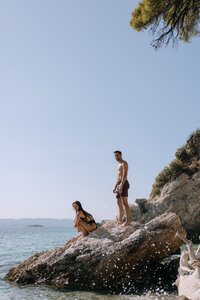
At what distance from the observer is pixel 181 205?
69.9 ft

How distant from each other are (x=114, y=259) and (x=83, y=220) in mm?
1871

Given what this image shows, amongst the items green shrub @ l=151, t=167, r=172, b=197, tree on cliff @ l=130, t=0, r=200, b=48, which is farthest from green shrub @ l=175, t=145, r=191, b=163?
tree on cliff @ l=130, t=0, r=200, b=48

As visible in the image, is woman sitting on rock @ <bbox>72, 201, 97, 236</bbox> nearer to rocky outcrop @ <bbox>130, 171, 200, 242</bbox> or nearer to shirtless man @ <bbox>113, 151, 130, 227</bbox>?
shirtless man @ <bbox>113, 151, 130, 227</bbox>

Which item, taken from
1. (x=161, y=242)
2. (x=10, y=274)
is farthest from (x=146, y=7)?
(x=10, y=274)

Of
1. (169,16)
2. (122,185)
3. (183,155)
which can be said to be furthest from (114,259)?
(183,155)

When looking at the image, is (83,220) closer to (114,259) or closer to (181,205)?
(114,259)

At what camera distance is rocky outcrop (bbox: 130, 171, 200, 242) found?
Answer: 68.8ft

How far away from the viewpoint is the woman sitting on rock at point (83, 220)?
9391 millimetres

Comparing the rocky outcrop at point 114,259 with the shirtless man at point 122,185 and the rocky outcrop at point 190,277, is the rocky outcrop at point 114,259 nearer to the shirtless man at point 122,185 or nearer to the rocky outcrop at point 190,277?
the shirtless man at point 122,185

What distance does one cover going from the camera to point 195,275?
5.70m

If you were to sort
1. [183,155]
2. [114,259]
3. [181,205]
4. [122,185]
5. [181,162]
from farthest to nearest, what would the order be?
[183,155] < [181,162] < [181,205] < [122,185] < [114,259]

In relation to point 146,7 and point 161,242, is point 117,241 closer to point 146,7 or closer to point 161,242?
point 161,242

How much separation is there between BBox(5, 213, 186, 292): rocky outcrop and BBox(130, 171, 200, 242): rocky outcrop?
12872 mm

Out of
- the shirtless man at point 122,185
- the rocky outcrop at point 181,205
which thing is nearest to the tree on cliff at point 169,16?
the shirtless man at point 122,185
